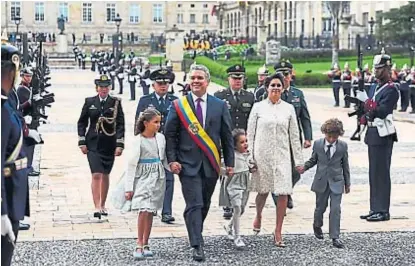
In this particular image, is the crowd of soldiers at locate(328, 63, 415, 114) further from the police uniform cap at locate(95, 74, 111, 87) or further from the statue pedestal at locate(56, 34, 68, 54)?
the statue pedestal at locate(56, 34, 68, 54)

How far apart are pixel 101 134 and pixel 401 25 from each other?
4632 cm

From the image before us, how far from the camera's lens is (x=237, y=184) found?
8.59m

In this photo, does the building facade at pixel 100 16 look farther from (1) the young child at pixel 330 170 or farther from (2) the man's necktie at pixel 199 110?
(2) the man's necktie at pixel 199 110

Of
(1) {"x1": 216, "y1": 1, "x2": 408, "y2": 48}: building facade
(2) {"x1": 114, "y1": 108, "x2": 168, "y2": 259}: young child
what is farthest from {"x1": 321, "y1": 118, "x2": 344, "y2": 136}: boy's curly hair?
(1) {"x1": 216, "y1": 1, "x2": 408, "y2": 48}: building facade

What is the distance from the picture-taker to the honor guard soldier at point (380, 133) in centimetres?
984

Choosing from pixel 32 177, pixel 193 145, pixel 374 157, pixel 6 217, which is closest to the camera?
pixel 6 217

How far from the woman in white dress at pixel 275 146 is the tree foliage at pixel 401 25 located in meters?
45.8

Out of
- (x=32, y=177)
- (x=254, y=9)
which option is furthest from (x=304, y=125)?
(x=254, y=9)

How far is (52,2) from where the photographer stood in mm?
102750

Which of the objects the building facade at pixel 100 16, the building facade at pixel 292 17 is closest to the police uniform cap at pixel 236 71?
the building facade at pixel 292 17

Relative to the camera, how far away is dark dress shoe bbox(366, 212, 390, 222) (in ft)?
32.4

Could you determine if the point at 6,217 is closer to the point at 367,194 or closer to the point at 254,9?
the point at 367,194

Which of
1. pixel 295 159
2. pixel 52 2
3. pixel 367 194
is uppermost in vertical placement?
pixel 52 2

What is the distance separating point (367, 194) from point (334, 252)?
12.0 feet
